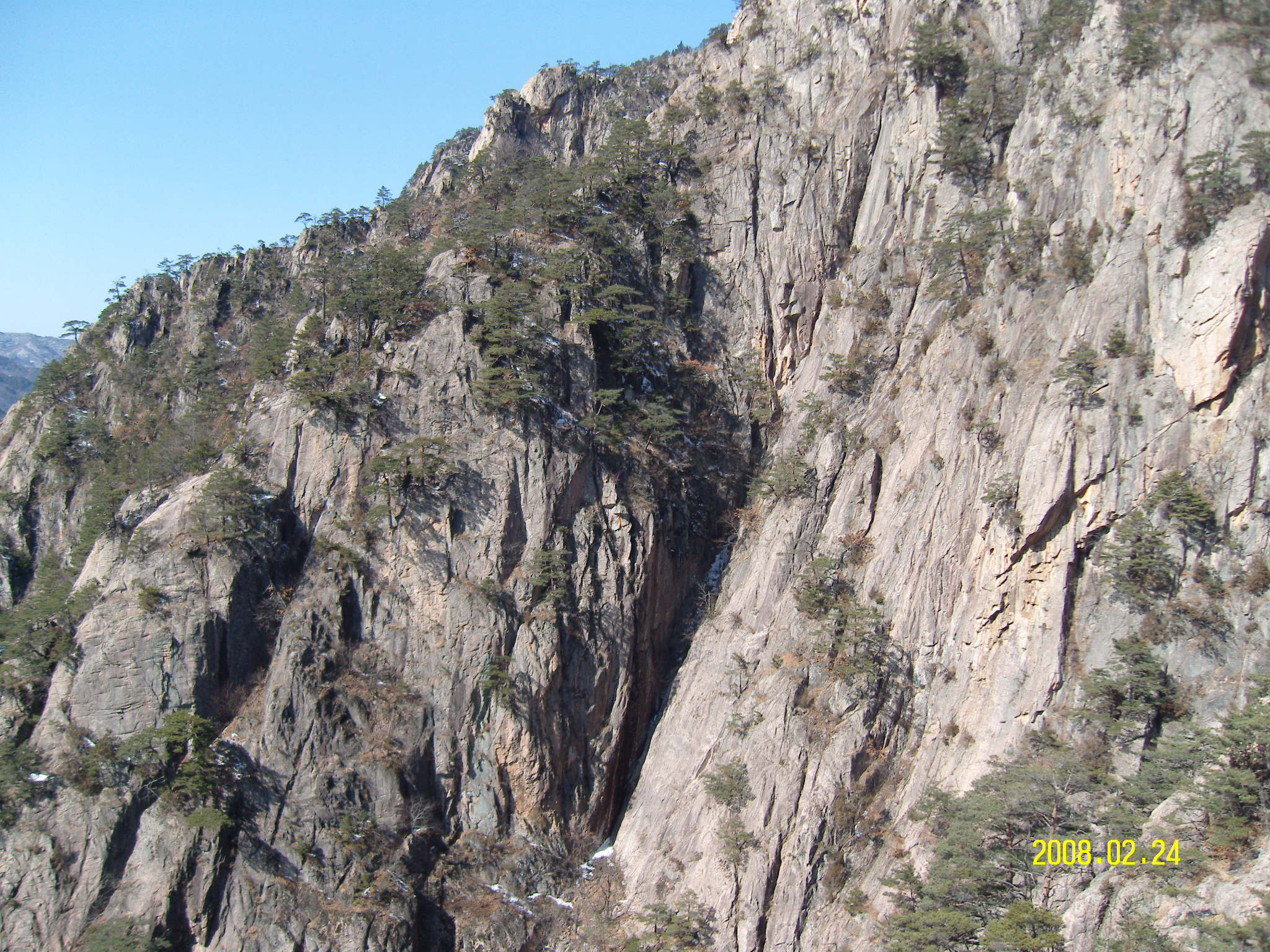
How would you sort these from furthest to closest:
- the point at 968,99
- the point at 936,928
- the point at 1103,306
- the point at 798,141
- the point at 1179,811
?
the point at 798,141 → the point at 968,99 → the point at 1103,306 → the point at 936,928 → the point at 1179,811

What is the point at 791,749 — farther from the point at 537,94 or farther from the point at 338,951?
the point at 537,94

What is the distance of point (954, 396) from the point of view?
23969mm

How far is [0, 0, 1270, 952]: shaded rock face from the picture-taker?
1998cm

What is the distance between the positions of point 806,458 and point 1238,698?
1333 centimetres

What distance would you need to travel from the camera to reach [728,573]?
27719 mm

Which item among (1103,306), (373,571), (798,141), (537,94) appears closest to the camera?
(1103,306)

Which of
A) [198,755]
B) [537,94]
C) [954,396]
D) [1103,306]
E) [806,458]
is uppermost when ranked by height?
[537,94]

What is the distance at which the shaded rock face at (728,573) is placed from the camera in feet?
65.6

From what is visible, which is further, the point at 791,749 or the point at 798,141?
the point at 798,141

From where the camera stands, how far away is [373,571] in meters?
26.6

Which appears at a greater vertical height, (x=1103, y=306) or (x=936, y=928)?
(x=1103, y=306)

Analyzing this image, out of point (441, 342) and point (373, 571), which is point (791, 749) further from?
point (441, 342)

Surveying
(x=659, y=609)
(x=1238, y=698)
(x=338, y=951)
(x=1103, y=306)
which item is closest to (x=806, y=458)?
(x=659, y=609)

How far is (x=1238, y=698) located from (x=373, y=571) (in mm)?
23752
